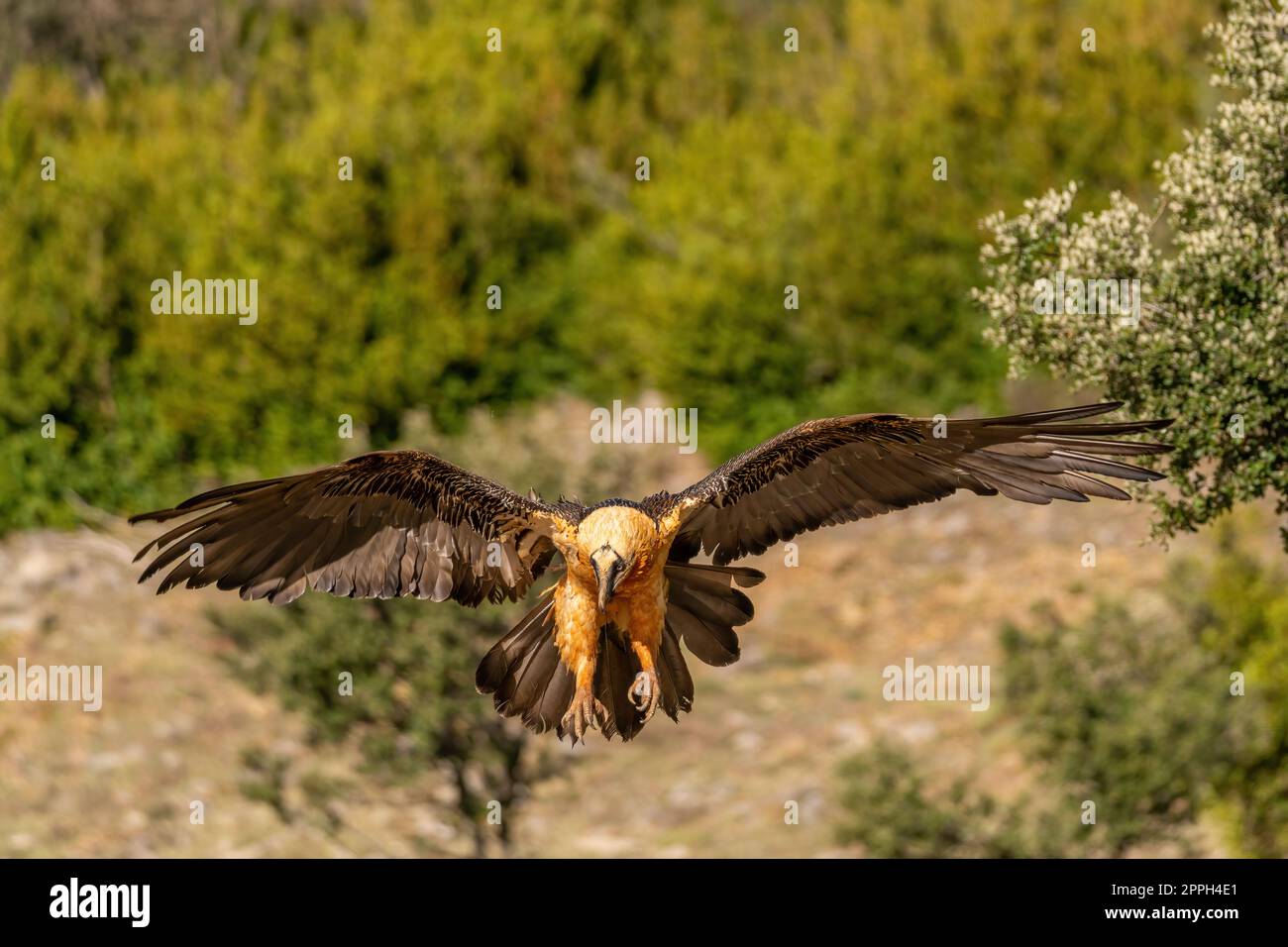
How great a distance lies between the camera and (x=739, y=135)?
4159 cm

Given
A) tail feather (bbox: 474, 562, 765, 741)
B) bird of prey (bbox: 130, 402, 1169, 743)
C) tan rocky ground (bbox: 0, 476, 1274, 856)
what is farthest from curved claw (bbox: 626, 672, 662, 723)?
tan rocky ground (bbox: 0, 476, 1274, 856)

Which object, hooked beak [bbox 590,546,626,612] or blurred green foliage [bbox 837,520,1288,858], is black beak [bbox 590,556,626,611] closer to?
hooked beak [bbox 590,546,626,612]

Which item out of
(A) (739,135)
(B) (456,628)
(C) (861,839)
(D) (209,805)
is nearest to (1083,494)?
(C) (861,839)

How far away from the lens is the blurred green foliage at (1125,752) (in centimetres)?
2183

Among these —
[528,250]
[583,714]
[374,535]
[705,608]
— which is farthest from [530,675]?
[528,250]

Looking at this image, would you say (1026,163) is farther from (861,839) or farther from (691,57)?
(861,839)

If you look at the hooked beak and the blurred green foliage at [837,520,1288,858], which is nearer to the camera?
the hooked beak

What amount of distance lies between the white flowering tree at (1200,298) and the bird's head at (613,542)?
12.4 ft

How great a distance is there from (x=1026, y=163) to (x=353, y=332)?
12846 mm

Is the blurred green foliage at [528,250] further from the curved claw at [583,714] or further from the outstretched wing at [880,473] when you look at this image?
the curved claw at [583,714]

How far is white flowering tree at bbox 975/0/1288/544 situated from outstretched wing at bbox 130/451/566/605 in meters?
3.99

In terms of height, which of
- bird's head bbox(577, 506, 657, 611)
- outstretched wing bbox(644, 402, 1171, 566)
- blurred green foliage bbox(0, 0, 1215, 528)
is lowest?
bird's head bbox(577, 506, 657, 611)

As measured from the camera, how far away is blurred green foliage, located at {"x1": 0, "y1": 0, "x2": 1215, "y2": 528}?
3653cm

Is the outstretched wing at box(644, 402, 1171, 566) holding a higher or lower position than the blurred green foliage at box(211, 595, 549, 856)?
higher
